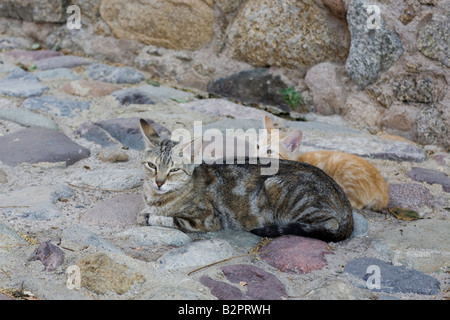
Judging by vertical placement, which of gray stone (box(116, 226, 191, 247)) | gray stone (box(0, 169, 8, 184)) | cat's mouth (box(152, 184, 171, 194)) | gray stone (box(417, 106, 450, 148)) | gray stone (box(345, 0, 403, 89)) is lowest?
gray stone (box(0, 169, 8, 184))

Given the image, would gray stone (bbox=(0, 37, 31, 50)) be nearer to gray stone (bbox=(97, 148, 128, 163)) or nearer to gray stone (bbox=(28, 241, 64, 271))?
gray stone (bbox=(97, 148, 128, 163))

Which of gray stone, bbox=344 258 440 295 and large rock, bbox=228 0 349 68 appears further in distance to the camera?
large rock, bbox=228 0 349 68

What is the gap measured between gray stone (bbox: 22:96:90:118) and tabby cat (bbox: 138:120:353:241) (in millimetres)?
1747

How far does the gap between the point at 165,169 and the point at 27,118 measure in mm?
2002

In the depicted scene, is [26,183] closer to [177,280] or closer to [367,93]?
[177,280]

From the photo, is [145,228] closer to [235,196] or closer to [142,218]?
[142,218]

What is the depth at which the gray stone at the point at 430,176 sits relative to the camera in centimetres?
448

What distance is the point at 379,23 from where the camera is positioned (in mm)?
5074

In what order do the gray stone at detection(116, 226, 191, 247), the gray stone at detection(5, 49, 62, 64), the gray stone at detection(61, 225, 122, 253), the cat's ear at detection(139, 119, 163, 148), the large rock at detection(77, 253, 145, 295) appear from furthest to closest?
the gray stone at detection(5, 49, 62, 64) < the cat's ear at detection(139, 119, 163, 148) < the gray stone at detection(116, 226, 191, 247) < the gray stone at detection(61, 225, 122, 253) < the large rock at detection(77, 253, 145, 295)

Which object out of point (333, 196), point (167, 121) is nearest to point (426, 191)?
point (333, 196)

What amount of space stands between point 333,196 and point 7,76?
4269mm

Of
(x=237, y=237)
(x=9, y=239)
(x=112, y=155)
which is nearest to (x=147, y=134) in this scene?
(x=112, y=155)

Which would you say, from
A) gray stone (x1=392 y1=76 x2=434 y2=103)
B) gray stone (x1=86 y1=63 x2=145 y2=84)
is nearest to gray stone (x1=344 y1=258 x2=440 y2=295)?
gray stone (x1=392 y1=76 x2=434 y2=103)

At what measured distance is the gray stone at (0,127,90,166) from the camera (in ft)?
14.6
